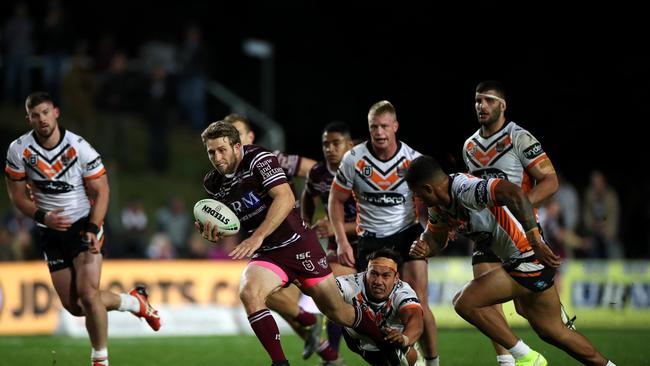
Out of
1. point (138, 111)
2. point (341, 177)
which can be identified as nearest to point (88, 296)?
point (341, 177)

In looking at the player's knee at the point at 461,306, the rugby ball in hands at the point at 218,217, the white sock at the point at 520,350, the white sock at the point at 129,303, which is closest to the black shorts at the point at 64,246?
the white sock at the point at 129,303

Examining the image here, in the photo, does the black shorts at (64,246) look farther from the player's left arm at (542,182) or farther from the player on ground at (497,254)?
the player's left arm at (542,182)

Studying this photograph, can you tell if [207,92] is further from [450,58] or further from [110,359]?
[110,359]

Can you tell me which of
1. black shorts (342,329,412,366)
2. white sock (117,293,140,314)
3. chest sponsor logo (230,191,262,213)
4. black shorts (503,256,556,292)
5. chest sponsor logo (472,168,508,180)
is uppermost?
chest sponsor logo (472,168,508,180)

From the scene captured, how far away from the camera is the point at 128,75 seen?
75.6ft

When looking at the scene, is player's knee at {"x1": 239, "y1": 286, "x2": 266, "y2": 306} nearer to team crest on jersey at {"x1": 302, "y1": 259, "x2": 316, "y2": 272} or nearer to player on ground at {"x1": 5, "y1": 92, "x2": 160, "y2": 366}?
team crest on jersey at {"x1": 302, "y1": 259, "x2": 316, "y2": 272}

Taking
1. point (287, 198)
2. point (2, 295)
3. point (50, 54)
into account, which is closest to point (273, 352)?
point (287, 198)

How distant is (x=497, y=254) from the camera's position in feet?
29.4

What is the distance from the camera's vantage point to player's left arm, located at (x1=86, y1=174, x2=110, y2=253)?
10.1 meters

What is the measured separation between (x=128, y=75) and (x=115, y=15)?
4044mm

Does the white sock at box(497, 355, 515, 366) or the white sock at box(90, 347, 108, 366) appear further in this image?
the white sock at box(90, 347, 108, 366)

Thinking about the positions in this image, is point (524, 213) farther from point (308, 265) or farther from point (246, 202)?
point (246, 202)

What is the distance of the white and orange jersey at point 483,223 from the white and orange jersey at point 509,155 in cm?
98

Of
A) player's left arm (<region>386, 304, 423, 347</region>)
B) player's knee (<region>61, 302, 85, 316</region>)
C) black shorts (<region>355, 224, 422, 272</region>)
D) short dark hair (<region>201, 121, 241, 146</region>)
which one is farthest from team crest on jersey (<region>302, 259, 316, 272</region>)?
player's knee (<region>61, 302, 85, 316</region>)
